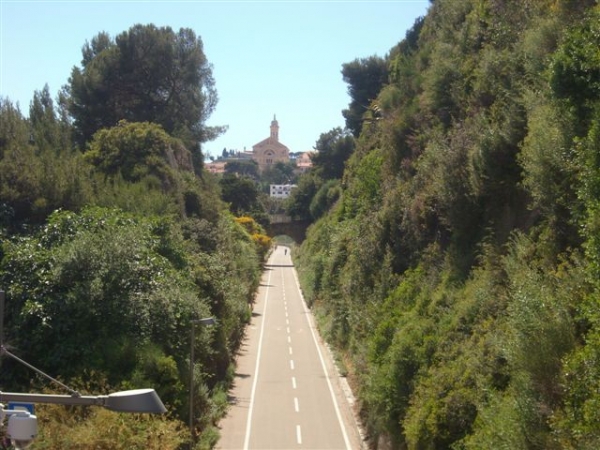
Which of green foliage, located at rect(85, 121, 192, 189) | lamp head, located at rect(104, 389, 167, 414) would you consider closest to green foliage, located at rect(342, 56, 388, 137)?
green foliage, located at rect(85, 121, 192, 189)

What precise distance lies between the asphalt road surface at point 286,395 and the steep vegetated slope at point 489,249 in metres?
1.14

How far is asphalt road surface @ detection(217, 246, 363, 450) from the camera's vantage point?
23953 millimetres

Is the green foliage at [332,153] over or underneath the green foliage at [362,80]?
underneath

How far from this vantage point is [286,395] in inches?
1164

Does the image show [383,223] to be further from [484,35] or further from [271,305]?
[271,305]

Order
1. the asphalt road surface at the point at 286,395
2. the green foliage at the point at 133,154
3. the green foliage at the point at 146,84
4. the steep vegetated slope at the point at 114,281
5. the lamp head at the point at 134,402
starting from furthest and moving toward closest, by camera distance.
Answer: the green foliage at the point at 146,84 < the green foliage at the point at 133,154 < the asphalt road surface at the point at 286,395 < the steep vegetated slope at the point at 114,281 < the lamp head at the point at 134,402

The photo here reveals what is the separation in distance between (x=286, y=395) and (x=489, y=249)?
40.4ft

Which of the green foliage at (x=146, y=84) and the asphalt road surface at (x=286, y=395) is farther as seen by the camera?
the green foliage at (x=146, y=84)

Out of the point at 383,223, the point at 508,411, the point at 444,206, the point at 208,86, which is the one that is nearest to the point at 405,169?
the point at 383,223

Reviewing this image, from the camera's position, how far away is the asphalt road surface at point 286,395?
24.0 metres

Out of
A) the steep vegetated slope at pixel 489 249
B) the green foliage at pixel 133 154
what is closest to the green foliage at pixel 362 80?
the green foliage at pixel 133 154

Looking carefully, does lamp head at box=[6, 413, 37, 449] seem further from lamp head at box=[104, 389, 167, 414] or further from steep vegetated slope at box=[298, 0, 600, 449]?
steep vegetated slope at box=[298, 0, 600, 449]

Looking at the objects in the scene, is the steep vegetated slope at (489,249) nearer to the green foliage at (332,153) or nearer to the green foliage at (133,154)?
the green foliage at (133,154)

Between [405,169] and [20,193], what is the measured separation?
518 inches
